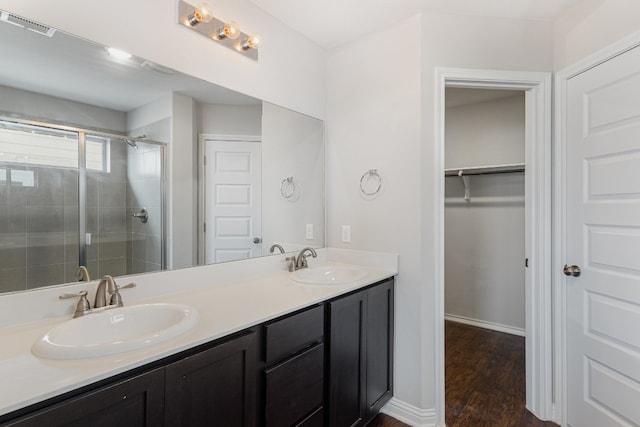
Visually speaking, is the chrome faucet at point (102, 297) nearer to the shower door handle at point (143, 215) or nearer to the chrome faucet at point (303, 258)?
the shower door handle at point (143, 215)

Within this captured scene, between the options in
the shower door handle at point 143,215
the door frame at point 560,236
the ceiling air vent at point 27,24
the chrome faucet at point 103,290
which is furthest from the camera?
the door frame at point 560,236

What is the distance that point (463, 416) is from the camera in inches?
76.1

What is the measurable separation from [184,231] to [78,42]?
86cm

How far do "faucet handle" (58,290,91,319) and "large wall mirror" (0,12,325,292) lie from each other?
0.25 ft

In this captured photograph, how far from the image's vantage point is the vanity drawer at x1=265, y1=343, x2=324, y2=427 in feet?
3.93

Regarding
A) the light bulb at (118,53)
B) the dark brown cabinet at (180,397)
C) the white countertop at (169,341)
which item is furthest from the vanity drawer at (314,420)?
the light bulb at (118,53)

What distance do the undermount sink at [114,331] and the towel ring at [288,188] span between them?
43.5 inches

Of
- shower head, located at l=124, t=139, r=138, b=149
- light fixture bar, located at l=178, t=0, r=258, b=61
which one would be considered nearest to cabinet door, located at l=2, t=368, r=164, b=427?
shower head, located at l=124, t=139, r=138, b=149

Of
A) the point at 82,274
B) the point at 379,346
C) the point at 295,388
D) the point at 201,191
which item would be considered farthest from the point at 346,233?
the point at 82,274

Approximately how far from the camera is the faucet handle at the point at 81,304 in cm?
111

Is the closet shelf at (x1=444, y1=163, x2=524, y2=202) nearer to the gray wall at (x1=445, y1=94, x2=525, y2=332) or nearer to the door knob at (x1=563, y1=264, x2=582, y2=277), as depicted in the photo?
the gray wall at (x1=445, y1=94, x2=525, y2=332)

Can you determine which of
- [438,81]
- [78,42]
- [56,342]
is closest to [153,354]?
[56,342]

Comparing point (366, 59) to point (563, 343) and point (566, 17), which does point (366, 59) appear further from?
point (563, 343)

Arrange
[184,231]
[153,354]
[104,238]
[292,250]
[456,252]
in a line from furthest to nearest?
[456,252], [292,250], [184,231], [104,238], [153,354]
